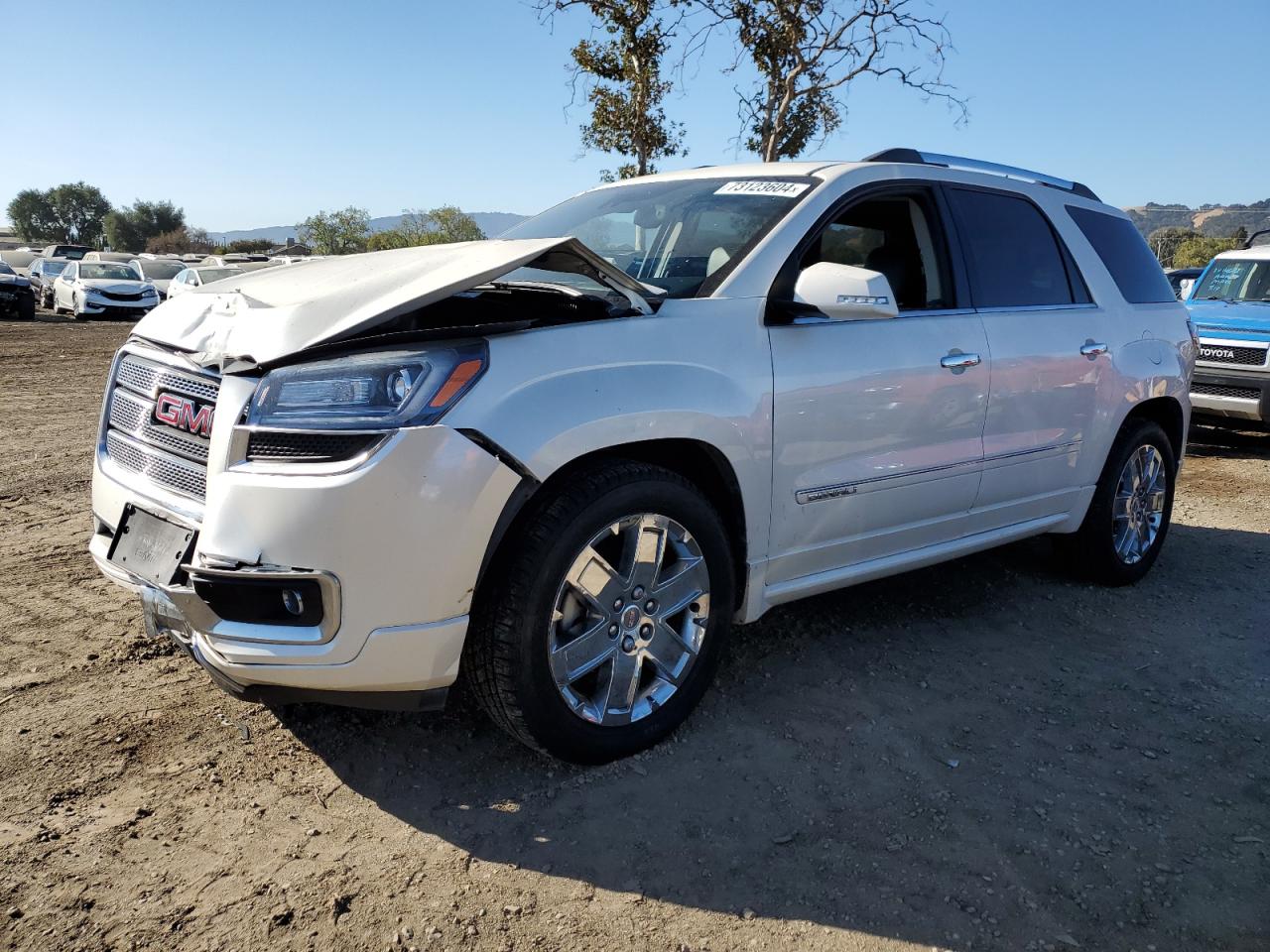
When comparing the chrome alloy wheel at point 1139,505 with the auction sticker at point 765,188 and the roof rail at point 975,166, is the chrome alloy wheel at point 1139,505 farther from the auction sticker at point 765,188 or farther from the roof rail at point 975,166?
the auction sticker at point 765,188

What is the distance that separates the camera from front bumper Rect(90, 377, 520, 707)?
2.34 m

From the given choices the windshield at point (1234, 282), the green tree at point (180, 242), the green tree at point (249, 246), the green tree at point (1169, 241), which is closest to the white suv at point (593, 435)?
the windshield at point (1234, 282)

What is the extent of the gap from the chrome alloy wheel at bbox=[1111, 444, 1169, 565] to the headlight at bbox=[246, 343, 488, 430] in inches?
140

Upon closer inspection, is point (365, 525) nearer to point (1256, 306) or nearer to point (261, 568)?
point (261, 568)

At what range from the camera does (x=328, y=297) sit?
2619 millimetres

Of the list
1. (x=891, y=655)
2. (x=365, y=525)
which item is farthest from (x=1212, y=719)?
(x=365, y=525)

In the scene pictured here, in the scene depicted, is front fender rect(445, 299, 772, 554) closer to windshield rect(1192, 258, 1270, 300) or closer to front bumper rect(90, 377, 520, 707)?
front bumper rect(90, 377, 520, 707)

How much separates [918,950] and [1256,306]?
9.70m

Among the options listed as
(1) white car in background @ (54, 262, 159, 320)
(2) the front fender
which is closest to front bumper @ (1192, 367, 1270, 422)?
(2) the front fender

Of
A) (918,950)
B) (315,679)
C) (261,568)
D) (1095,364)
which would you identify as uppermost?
(1095,364)

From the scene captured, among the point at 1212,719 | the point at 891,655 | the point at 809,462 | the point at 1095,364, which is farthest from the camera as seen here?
the point at 1095,364

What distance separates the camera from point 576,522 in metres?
2.63

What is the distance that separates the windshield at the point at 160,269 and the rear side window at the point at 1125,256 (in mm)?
26779

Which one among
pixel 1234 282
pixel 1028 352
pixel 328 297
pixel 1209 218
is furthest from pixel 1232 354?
pixel 1209 218
